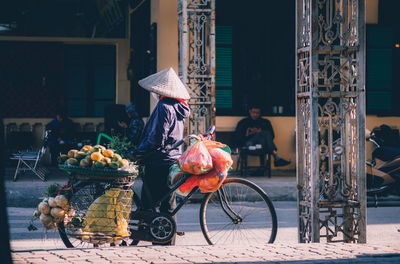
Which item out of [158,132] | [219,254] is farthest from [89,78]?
[219,254]

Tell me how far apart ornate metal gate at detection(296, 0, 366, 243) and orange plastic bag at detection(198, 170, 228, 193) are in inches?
45.2

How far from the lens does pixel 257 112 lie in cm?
1420

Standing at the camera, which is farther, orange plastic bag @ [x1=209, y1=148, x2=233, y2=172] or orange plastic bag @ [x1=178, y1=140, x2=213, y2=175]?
orange plastic bag @ [x1=209, y1=148, x2=233, y2=172]

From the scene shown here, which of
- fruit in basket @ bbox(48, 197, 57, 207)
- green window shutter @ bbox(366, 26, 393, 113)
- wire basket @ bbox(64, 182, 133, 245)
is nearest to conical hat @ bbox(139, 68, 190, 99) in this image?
wire basket @ bbox(64, 182, 133, 245)

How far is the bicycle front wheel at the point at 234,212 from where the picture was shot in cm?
630

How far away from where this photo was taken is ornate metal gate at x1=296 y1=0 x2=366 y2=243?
6.67 meters

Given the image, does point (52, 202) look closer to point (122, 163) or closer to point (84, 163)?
point (84, 163)

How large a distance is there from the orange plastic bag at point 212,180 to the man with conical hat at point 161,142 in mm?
447

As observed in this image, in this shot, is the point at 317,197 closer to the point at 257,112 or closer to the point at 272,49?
the point at 257,112

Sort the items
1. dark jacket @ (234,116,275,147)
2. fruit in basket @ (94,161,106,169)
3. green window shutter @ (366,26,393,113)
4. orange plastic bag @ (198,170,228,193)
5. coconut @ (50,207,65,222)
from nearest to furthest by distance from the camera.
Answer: fruit in basket @ (94,161,106,169) < coconut @ (50,207,65,222) < orange plastic bag @ (198,170,228,193) < dark jacket @ (234,116,275,147) < green window shutter @ (366,26,393,113)

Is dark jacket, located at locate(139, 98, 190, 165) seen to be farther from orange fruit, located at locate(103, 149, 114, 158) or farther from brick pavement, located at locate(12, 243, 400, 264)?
brick pavement, located at locate(12, 243, 400, 264)

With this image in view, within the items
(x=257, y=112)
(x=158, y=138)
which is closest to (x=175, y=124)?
(x=158, y=138)

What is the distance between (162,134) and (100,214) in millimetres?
1074

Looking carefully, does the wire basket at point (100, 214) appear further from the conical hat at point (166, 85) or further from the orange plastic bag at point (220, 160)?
the conical hat at point (166, 85)
